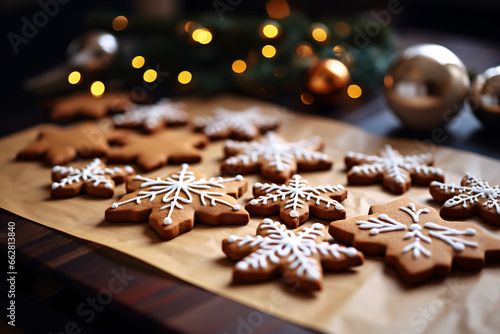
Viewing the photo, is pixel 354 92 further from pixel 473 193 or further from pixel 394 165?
pixel 473 193

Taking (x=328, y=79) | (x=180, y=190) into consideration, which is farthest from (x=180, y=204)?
(x=328, y=79)

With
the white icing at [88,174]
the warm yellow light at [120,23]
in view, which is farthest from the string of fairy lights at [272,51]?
the white icing at [88,174]

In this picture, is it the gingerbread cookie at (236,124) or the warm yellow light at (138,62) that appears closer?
the gingerbread cookie at (236,124)

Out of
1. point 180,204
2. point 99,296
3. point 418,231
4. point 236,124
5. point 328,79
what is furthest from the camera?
point 328,79

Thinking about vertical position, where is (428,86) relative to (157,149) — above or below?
above

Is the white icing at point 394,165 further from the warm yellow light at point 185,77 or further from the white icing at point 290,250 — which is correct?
the warm yellow light at point 185,77

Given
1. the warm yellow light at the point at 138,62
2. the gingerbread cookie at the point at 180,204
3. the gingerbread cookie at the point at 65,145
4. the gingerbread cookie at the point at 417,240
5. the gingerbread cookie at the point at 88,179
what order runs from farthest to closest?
the warm yellow light at the point at 138,62, the gingerbread cookie at the point at 65,145, the gingerbread cookie at the point at 88,179, the gingerbread cookie at the point at 180,204, the gingerbread cookie at the point at 417,240

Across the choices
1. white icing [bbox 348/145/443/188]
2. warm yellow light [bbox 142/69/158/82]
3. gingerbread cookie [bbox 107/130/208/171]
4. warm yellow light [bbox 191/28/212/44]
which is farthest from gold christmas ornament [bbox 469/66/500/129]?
warm yellow light [bbox 142/69/158/82]

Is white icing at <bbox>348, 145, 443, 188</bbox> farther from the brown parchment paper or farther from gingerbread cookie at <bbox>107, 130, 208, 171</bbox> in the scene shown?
gingerbread cookie at <bbox>107, 130, 208, 171</bbox>
